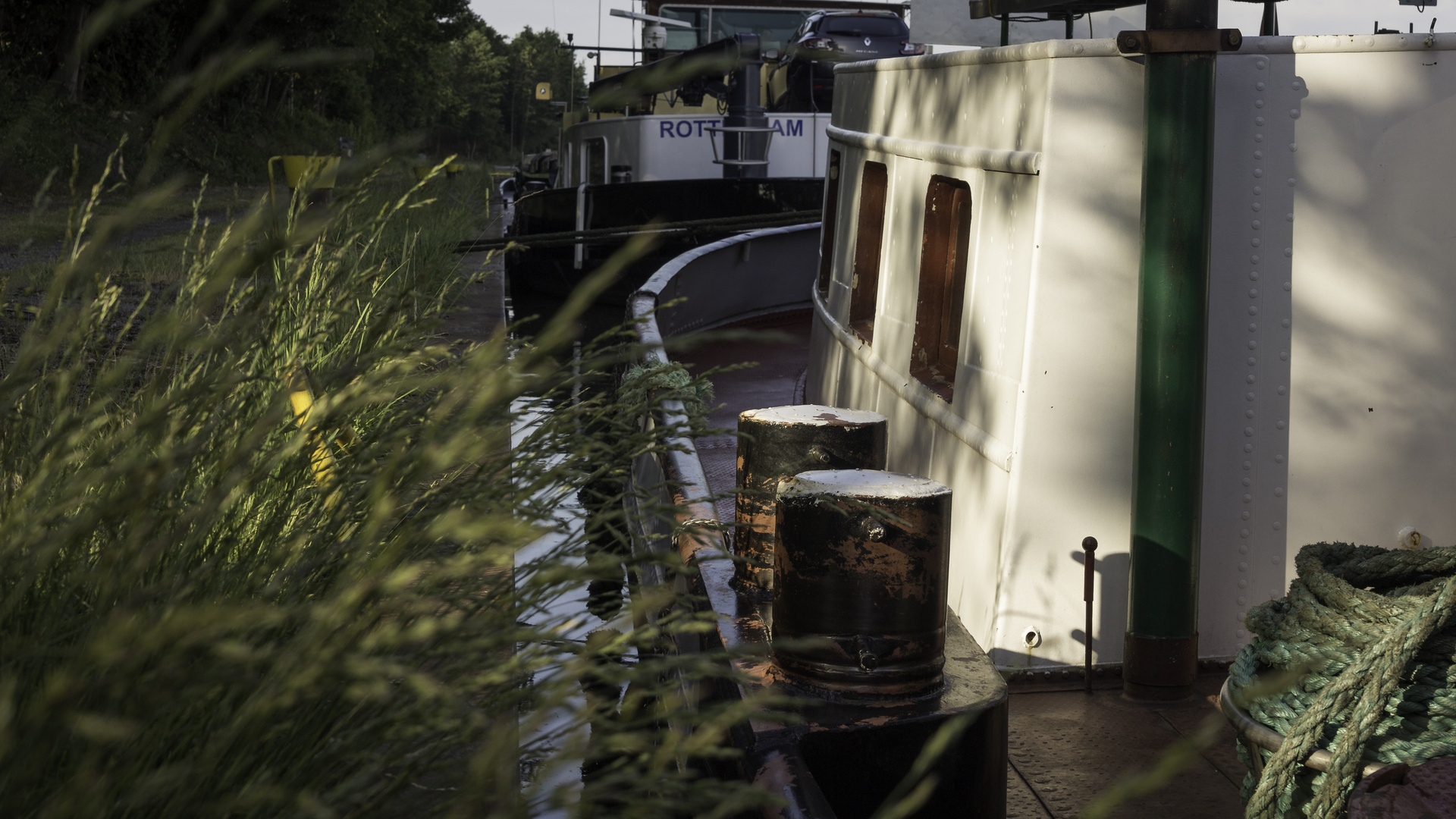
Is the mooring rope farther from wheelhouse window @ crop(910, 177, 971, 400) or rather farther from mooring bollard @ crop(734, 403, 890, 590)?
wheelhouse window @ crop(910, 177, 971, 400)

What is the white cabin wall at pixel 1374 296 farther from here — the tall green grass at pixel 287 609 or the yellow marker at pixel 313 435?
the yellow marker at pixel 313 435

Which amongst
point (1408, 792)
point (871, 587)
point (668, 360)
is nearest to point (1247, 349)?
point (871, 587)

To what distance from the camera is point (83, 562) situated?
71.5 inches

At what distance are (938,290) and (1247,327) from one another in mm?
1391

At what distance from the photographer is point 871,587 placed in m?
2.63

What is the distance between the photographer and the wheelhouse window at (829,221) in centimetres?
712

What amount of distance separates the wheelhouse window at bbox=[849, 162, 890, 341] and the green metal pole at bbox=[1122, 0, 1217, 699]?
2.46 m

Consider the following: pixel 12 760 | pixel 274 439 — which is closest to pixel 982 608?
pixel 274 439

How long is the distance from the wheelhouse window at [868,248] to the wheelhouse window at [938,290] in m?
1.03

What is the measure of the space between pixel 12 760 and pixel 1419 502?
11.2 feet

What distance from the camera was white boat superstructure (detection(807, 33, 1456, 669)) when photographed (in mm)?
3428

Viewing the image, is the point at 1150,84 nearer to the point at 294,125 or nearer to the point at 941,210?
the point at 941,210

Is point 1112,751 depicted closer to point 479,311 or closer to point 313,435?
point 313,435

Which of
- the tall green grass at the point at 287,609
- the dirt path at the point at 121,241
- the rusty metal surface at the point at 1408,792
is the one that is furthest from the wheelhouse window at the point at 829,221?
the rusty metal surface at the point at 1408,792
